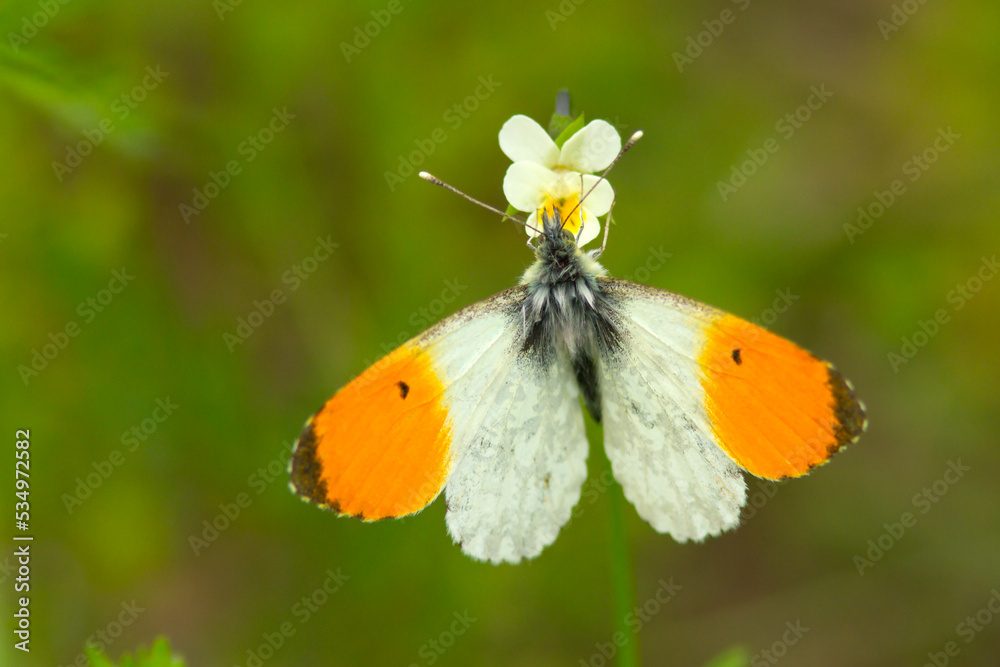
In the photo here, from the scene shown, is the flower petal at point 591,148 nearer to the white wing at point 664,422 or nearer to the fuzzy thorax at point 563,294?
the fuzzy thorax at point 563,294

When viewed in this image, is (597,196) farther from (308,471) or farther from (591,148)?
(308,471)

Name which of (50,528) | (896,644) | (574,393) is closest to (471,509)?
(574,393)
